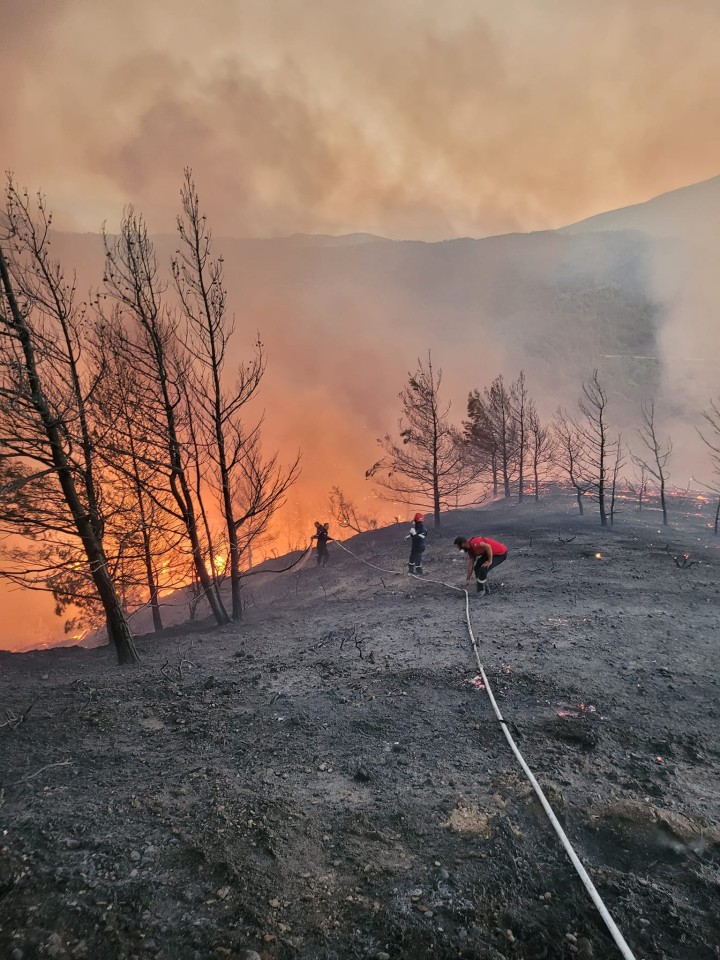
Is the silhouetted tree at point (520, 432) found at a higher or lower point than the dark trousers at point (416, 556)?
higher

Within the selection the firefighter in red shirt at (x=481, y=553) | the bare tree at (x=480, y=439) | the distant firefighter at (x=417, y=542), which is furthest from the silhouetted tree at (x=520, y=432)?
the firefighter in red shirt at (x=481, y=553)

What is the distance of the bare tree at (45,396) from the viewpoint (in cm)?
732

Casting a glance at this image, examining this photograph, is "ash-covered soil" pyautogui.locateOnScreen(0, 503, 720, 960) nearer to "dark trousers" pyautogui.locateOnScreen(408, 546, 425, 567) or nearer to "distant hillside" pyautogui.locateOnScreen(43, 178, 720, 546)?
"dark trousers" pyautogui.locateOnScreen(408, 546, 425, 567)

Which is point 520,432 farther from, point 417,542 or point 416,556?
point 417,542

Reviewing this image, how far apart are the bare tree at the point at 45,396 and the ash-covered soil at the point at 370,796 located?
90.7 inches

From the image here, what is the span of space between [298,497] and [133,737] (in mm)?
67066

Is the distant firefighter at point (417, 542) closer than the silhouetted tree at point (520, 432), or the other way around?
the distant firefighter at point (417, 542)

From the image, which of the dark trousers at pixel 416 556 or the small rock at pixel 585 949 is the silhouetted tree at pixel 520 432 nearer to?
the dark trousers at pixel 416 556

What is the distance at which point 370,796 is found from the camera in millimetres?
4551

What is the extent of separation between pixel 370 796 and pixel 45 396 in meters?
7.87

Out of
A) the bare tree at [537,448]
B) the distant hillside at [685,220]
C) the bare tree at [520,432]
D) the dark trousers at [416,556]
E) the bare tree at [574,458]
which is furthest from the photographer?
the distant hillside at [685,220]

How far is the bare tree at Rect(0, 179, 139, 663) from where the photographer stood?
7.32m

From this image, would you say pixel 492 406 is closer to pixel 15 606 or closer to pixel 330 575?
pixel 330 575

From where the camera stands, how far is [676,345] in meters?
78.4
